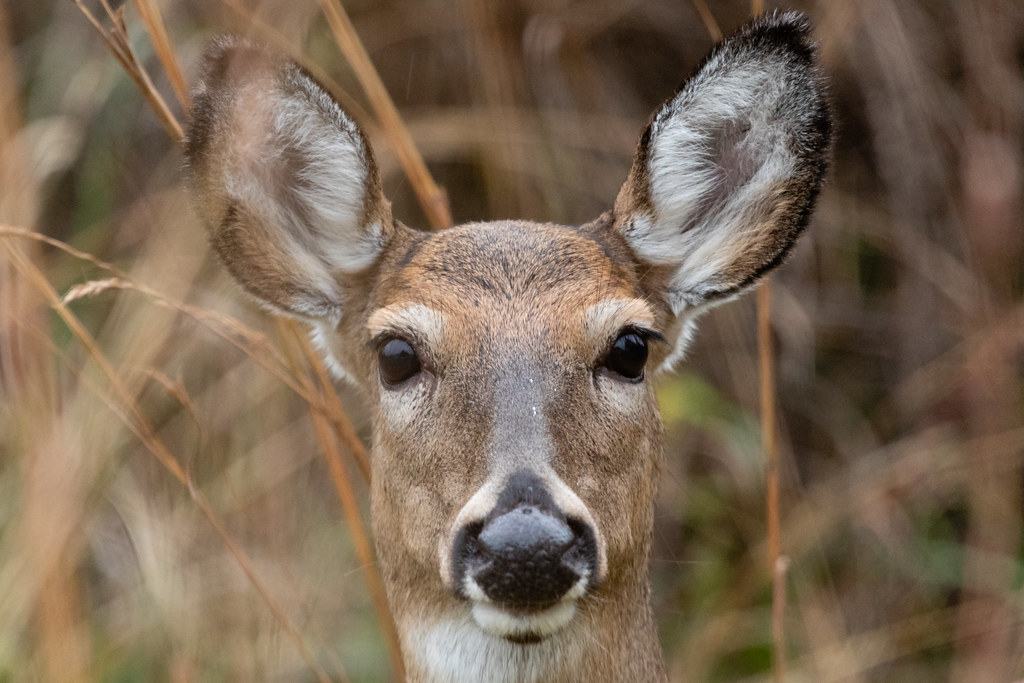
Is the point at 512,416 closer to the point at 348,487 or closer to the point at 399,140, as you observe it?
the point at 348,487

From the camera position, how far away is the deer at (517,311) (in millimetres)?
2828

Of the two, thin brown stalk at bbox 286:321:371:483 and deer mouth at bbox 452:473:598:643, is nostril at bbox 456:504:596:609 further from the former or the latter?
thin brown stalk at bbox 286:321:371:483

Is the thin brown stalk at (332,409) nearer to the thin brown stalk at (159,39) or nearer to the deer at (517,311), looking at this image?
the deer at (517,311)

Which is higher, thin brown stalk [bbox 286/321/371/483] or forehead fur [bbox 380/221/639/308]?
forehead fur [bbox 380/221/639/308]

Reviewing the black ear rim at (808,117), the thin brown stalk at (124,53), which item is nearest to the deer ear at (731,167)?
the black ear rim at (808,117)

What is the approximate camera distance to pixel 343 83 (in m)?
6.18

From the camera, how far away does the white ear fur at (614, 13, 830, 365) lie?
3234 millimetres

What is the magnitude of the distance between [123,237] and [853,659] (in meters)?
4.09

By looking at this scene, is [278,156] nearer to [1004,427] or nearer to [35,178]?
[35,178]

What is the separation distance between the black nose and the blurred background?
235 cm

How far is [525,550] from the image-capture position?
2559 millimetres

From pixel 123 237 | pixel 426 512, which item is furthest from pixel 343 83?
pixel 426 512

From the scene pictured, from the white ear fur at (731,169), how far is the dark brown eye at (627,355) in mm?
402

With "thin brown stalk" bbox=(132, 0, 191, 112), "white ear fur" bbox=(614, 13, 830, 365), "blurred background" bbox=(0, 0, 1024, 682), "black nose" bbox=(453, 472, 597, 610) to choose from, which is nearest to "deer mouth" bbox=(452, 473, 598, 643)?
"black nose" bbox=(453, 472, 597, 610)
